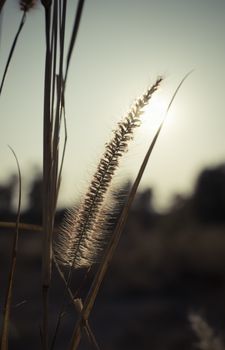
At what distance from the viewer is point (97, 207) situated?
1.12 meters

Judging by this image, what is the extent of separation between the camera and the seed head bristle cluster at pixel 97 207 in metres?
1.09

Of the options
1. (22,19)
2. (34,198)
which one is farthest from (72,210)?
(34,198)

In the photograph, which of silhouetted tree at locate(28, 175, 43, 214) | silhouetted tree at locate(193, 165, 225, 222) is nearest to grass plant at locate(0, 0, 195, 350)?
silhouetted tree at locate(193, 165, 225, 222)

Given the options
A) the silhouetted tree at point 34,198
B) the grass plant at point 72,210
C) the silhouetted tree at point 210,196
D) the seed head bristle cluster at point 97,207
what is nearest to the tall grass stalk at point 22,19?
the grass plant at point 72,210

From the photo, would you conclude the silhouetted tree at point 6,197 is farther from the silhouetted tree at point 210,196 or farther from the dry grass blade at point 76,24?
the dry grass blade at point 76,24

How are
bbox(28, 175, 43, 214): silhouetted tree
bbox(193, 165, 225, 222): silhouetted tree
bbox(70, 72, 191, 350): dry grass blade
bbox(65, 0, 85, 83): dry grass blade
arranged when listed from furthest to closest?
bbox(28, 175, 43, 214): silhouetted tree
bbox(193, 165, 225, 222): silhouetted tree
bbox(70, 72, 191, 350): dry grass blade
bbox(65, 0, 85, 83): dry grass blade

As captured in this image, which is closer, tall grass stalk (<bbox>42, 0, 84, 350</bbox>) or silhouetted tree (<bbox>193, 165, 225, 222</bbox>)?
tall grass stalk (<bbox>42, 0, 84, 350</bbox>)

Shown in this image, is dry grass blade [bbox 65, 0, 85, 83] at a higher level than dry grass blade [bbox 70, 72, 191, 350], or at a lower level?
higher

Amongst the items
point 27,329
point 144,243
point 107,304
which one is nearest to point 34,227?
point 27,329

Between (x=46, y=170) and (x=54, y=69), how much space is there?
0.17 meters

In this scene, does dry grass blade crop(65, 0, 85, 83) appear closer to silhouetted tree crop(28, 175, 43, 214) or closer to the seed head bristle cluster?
the seed head bristle cluster

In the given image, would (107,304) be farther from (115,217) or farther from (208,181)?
(208,181)

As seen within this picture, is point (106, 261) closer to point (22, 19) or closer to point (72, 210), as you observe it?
point (72, 210)

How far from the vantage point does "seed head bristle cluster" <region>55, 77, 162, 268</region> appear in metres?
1.09
